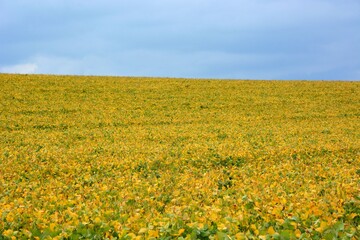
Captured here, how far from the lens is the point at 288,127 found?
30.2 meters

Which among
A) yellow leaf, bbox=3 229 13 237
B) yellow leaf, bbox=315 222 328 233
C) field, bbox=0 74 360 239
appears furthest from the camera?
field, bbox=0 74 360 239

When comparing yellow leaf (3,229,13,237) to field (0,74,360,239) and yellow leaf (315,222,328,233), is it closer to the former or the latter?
field (0,74,360,239)

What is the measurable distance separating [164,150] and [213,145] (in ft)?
9.09

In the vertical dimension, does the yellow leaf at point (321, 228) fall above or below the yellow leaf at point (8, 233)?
above

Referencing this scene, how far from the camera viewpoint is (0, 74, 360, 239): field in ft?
25.3

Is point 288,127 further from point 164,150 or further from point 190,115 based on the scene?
point 164,150

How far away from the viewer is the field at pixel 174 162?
7727 mm

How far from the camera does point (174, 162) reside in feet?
55.2

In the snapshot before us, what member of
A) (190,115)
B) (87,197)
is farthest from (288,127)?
(87,197)

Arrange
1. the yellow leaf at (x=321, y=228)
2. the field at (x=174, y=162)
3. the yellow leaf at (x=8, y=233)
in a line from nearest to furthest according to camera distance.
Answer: the yellow leaf at (x=321, y=228), the yellow leaf at (x=8, y=233), the field at (x=174, y=162)

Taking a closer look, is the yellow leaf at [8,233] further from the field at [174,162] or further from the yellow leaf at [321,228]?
the yellow leaf at [321,228]

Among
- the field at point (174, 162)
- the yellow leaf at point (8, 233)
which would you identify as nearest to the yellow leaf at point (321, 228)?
the field at point (174, 162)

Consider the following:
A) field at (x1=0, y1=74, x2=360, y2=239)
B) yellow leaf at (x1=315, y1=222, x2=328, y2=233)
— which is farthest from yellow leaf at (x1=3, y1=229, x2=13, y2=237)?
yellow leaf at (x1=315, y1=222, x2=328, y2=233)

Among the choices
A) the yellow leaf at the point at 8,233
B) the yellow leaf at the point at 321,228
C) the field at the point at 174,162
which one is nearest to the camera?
the yellow leaf at the point at 321,228
